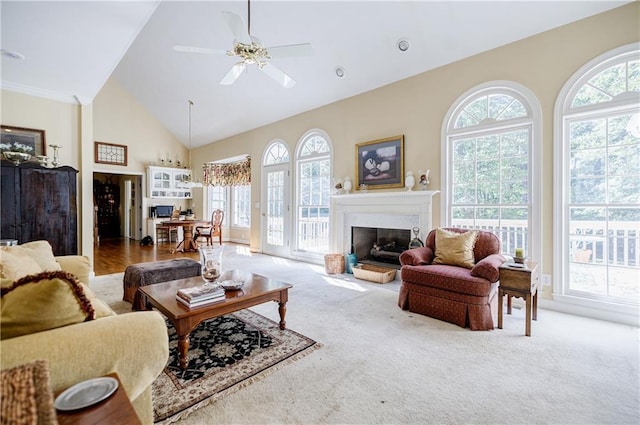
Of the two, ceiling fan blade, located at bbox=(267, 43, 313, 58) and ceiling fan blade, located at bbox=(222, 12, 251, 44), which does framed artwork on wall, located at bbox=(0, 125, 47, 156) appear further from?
ceiling fan blade, located at bbox=(267, 43, 313, 58)

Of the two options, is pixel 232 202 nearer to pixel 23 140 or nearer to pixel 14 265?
pixel 23 140

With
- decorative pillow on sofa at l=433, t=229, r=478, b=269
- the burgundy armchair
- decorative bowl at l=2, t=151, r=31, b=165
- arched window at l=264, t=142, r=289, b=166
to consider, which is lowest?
the burgundy armchair

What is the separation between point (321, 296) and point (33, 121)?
4730 millimetres

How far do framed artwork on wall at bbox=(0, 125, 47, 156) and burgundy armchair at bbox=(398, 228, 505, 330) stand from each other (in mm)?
5254

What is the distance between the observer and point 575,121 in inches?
123

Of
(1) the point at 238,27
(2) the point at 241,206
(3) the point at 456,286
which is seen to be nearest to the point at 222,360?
(3) the point at 456,286

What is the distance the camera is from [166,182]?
27.9ft

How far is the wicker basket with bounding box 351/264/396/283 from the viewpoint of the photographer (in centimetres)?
420

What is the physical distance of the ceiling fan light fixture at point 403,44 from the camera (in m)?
3.74

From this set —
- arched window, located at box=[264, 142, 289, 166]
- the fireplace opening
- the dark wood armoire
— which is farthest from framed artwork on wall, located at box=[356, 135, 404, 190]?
the dark wood armoire

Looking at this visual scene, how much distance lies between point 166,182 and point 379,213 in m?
6.68

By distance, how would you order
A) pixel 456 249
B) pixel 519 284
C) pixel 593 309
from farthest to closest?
pixel 456 249 → pixel 593 309 → pixel 519 284

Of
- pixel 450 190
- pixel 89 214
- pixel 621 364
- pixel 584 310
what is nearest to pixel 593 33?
pixel 450 190

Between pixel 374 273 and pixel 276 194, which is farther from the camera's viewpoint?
pixel 276 194
